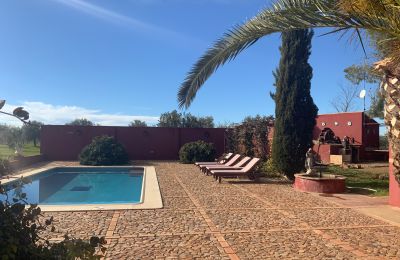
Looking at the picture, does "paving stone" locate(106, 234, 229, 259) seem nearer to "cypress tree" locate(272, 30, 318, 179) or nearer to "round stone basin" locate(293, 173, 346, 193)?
"round stone basin" locate(293, 173, 346, 193)

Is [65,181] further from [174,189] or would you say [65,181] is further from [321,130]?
[321,130]

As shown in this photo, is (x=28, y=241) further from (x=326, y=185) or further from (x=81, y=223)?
(x=326, y=185)

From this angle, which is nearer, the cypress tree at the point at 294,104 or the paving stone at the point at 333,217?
the paving stone at the point at 333,217

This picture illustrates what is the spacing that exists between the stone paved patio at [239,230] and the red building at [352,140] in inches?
538

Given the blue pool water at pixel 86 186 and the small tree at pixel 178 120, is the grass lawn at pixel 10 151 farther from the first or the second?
the small tree at pixel 178 120

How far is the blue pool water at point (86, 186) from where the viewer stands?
468 inches

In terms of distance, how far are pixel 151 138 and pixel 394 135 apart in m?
20.6

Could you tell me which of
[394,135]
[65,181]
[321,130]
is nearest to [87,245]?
[394,135]

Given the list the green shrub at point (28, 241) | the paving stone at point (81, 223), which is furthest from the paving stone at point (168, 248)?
the green shrub at point (28, 241)

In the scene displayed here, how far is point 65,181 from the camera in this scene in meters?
16.3

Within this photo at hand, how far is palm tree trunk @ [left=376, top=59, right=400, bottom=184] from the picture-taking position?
5.39 meters

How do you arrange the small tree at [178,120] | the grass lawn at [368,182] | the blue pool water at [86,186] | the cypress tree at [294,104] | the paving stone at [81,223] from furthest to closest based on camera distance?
the small tree at [178,120], the cypress tree at [294,104], the blue pool water at [86,186], the grass lawn at [368,182], the paving stone at [81,223]

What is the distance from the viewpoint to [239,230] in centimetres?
642

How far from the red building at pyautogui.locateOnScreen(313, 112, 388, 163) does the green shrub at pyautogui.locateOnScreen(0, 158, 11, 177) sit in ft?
65.3
